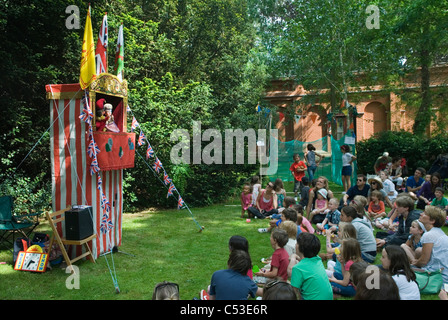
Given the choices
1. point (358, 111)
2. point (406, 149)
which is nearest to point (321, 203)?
point (406, 149)

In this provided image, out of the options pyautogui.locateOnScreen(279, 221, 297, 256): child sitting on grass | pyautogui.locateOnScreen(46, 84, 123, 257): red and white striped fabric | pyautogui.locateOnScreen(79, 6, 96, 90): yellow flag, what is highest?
pyautogui.locateOnScreen(79, 6, 96, 90): yellow flag

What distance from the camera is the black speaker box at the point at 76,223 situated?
19.7 feet

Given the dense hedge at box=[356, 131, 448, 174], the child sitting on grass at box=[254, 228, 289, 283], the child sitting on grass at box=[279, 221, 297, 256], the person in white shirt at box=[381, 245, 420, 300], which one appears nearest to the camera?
the person in white shirt at box=[381, 245, 420, 300]

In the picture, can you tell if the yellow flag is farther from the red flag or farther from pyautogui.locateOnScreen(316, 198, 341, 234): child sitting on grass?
pyautogui.locateOnScreen(316, 198, 341, 234): child sitting on grass

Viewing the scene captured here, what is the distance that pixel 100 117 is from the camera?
682 cm

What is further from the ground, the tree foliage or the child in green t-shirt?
the tree foliage

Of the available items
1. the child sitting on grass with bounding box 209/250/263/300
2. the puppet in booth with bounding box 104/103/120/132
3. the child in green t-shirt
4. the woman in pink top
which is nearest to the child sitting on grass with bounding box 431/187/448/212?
the woman in pink top

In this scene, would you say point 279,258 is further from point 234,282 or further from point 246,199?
point 246,199

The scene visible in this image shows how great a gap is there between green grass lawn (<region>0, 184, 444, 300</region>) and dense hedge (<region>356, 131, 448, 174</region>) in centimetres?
1010

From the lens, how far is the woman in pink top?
1012 centimetres

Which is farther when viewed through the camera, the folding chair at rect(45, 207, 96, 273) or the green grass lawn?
the folding chair at rect(45, 207, 96, 273)

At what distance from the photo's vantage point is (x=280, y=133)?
30375mm
